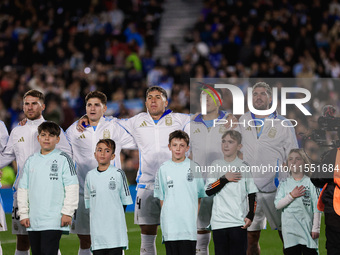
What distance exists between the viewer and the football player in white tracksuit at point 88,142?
7.78 meters

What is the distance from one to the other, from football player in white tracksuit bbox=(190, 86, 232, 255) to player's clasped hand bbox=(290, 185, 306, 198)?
947 millimetres

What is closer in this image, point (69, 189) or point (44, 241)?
point (44, 241)

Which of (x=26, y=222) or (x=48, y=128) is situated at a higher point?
(x=48, y=128)

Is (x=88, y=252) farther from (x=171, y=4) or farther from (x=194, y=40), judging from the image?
(x=171, y=4)

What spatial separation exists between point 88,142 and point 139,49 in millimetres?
11325

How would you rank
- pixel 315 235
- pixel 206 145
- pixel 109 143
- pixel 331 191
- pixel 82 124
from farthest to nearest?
1. pixel 82 124
2. pixel 206 145
3. pixel 109 143
4. pixel 315 235
5. pixel 331 191

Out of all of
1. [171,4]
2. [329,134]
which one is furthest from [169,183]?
[171,4]

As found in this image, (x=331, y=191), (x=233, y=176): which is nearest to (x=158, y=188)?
(x=233, y=176)

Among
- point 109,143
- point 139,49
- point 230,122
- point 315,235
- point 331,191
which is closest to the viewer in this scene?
point 331,191

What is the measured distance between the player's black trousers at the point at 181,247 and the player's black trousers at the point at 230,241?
265mm

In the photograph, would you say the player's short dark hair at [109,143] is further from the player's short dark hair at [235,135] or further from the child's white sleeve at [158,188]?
the player's short dark hair at [235,135]

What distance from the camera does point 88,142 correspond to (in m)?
7.94

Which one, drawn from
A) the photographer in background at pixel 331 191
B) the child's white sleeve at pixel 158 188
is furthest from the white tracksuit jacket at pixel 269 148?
the photographer in background at pixel 331 191

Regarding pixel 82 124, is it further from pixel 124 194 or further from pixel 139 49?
pixel 139 49
